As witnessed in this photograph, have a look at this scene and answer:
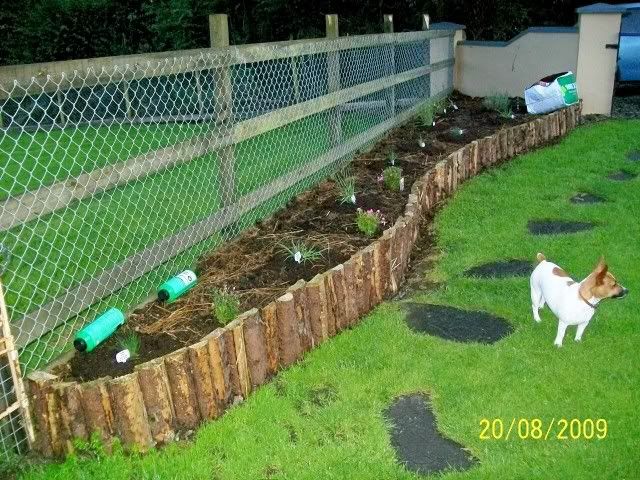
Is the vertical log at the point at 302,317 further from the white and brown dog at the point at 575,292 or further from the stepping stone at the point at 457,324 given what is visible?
the white and brown dog at the point at 575,292

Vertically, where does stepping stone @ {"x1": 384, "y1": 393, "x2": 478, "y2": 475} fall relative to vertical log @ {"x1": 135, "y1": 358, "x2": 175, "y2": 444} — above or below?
below

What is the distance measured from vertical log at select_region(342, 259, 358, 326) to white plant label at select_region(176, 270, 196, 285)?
40.8 inches

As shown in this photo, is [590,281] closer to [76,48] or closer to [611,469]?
[611,469]

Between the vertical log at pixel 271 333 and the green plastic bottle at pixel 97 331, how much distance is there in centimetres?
87

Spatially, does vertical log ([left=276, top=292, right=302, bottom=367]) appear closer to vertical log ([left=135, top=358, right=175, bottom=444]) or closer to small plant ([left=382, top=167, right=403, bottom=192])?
vertical log ([left=135, top=358, right=175, bottom=444])

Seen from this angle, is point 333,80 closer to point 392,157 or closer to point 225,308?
point 392,157

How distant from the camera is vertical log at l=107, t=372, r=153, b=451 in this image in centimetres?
334

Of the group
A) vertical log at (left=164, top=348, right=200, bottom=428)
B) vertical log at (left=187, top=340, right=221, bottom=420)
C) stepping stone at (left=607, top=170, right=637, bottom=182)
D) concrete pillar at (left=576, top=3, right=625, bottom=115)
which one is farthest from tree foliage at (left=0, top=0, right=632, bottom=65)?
vertical log at (left=164, top=348, right=200, bottom=428)

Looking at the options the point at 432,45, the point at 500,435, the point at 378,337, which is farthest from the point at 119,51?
the point at 500,435

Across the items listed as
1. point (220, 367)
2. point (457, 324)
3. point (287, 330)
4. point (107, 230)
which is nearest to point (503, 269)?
point (457, 324)

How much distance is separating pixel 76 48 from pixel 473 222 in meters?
16.8

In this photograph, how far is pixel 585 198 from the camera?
7168 millimetres

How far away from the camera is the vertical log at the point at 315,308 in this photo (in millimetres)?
4293

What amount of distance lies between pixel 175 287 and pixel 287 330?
0.86 meters
